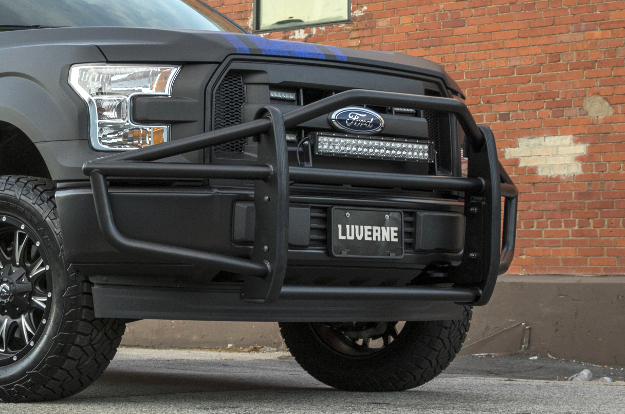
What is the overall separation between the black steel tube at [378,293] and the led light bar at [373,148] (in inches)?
19.8

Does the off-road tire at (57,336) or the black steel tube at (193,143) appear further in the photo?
the off-road tire at (57,336)

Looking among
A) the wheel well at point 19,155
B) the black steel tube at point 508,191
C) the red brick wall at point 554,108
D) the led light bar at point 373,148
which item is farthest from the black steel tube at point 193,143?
the red brick wall at point 554,108

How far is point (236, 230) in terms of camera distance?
3072mm

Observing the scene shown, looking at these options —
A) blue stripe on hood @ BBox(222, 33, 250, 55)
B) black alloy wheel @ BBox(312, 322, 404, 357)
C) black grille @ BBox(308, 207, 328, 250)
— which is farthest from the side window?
black grille @ BBox(308, 207, 328, 250)

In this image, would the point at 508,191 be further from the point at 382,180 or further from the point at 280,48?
the point at 280,48

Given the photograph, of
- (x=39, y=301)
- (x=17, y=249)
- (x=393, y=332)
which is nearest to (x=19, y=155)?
(x=17, y=249)

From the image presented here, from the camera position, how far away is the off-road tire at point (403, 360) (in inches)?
164

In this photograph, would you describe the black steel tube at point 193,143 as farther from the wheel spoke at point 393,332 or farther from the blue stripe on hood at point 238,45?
the wheel spoke at point 393,332

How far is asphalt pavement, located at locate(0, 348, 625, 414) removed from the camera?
3424 millimetres

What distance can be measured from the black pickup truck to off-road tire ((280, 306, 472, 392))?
0.63 meters

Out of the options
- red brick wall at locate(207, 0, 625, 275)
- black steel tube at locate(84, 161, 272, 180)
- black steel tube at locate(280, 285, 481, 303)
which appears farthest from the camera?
red brick wall at locate(207, 0, 625, 275)

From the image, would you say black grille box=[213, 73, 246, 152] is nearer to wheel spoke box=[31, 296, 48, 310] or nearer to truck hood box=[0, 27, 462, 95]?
truck hood box=[0, 27, 462, 95]

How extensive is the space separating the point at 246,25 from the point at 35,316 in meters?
5.80

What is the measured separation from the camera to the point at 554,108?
23.6ft
